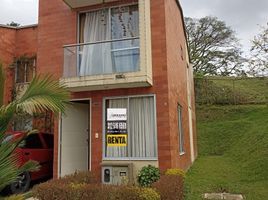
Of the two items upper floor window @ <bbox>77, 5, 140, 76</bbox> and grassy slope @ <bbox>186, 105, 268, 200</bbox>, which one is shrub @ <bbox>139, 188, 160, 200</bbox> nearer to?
grassy slope @ <bbox>186, 105, 268, 200</bbox>

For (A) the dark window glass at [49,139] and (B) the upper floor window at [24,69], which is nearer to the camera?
(A) the dark window glass at [49,139]

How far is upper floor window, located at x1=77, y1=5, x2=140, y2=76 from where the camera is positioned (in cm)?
1085

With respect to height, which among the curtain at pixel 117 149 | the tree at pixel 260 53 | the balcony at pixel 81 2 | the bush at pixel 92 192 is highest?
the balcony at pixel 81 2

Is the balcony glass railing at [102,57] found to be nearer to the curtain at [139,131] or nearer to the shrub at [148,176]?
the curtain at [139,131]

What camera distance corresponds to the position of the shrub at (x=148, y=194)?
5.94 metres

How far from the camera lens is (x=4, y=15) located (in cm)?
3647

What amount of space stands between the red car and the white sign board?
2.84 meters

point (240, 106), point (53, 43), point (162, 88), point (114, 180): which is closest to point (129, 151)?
point (114, 180)

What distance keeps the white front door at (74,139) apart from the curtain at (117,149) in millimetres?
1702

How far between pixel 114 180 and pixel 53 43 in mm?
5625

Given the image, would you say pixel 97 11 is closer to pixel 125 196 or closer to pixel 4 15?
pixel 125 196

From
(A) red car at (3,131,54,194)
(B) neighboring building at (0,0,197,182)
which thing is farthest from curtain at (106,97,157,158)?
(A) red car at (3,131,54,194)

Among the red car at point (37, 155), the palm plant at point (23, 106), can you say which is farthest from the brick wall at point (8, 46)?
the palm plant at point (23, 106)

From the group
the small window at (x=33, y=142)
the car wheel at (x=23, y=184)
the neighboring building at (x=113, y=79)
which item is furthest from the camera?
the small window at (x=33, y=142)
